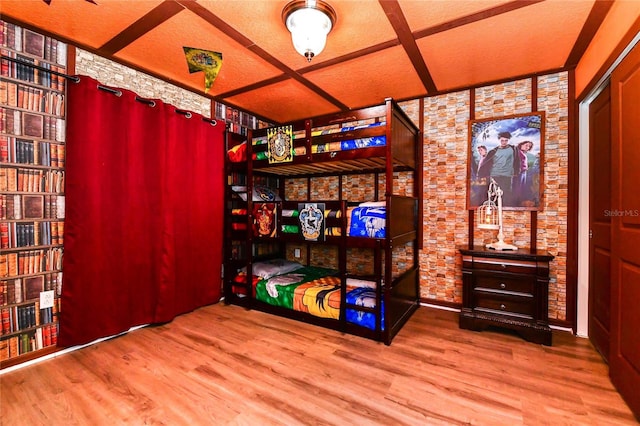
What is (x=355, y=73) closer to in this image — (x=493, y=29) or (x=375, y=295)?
(x=493, y=29)

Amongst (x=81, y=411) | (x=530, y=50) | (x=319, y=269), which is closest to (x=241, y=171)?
(x=319, y=269)

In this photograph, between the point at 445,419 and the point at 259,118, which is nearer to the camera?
the point at 445,419

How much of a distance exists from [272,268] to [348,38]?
2.47 metres

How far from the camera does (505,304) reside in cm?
250

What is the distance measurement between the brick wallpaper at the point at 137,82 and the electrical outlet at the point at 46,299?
174cm

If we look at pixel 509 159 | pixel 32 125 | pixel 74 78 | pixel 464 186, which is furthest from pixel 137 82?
pixel 509 159

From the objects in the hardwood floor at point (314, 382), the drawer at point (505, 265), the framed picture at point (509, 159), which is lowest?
the hardwood floor at point (314, 382)

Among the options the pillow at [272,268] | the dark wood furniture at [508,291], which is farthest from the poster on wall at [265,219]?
the dark wood furniture at [508,291]

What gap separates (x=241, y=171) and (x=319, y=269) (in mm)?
1646

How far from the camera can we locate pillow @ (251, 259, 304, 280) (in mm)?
3264

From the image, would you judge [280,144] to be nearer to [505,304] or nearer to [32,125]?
[32,125]

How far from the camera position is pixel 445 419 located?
5.00 feet

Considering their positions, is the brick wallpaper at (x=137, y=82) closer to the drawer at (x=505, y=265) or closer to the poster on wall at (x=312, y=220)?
the poster on wall at (x=312, y=220)

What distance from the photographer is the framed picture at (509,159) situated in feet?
8.94
